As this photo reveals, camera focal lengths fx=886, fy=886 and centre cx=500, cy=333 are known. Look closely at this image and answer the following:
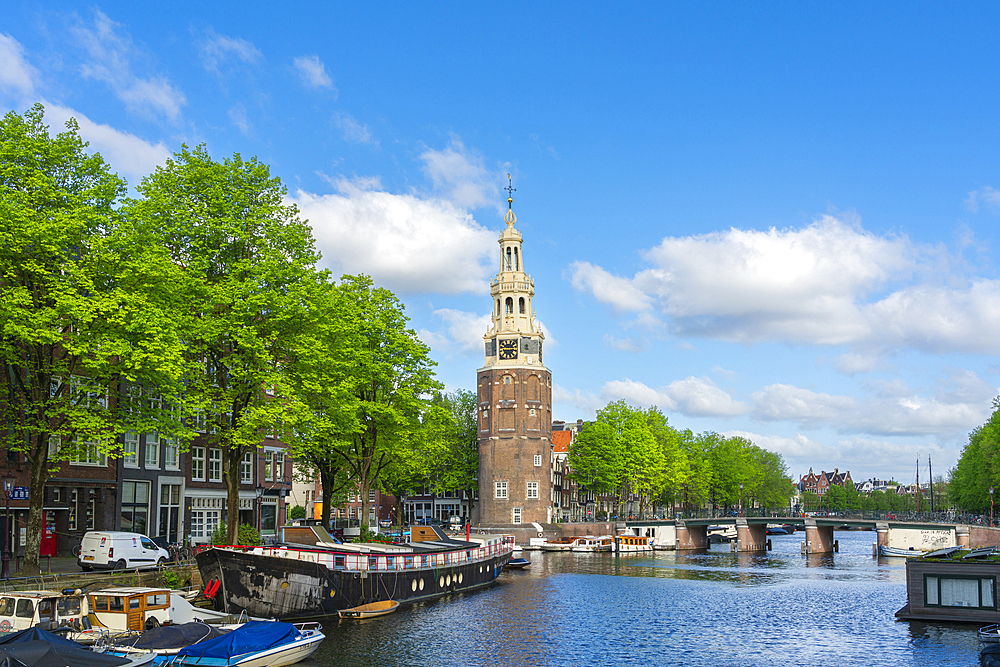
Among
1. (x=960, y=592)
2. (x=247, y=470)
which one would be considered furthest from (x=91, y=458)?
(x=960, y=592)

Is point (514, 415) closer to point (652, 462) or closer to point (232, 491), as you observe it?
point (652, 462)

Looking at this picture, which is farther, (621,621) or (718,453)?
(718,453)

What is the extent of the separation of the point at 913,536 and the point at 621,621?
2618 inches

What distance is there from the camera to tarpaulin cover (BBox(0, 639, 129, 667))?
23.0 metres

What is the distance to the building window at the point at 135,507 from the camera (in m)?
52.7

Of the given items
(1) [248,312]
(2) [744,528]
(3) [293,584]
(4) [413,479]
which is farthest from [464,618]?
(2) [744,528]

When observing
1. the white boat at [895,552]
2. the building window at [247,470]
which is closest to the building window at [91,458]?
the building window at [247,470]

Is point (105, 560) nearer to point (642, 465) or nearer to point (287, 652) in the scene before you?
point (287, 652)

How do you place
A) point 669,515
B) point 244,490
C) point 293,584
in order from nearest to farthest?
point 293,584
point 244,490
point 669,515

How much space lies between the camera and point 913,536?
322 feet

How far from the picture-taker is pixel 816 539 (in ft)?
340

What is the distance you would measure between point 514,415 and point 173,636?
295 feet

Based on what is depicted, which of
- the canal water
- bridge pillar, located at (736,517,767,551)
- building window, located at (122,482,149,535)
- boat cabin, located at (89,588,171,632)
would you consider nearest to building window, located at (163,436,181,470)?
building window, located at (122,482,149,535)

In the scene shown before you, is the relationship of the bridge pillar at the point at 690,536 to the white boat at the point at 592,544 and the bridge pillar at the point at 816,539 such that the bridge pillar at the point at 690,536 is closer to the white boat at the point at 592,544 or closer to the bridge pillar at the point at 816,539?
the white boat at the point at 592,544
